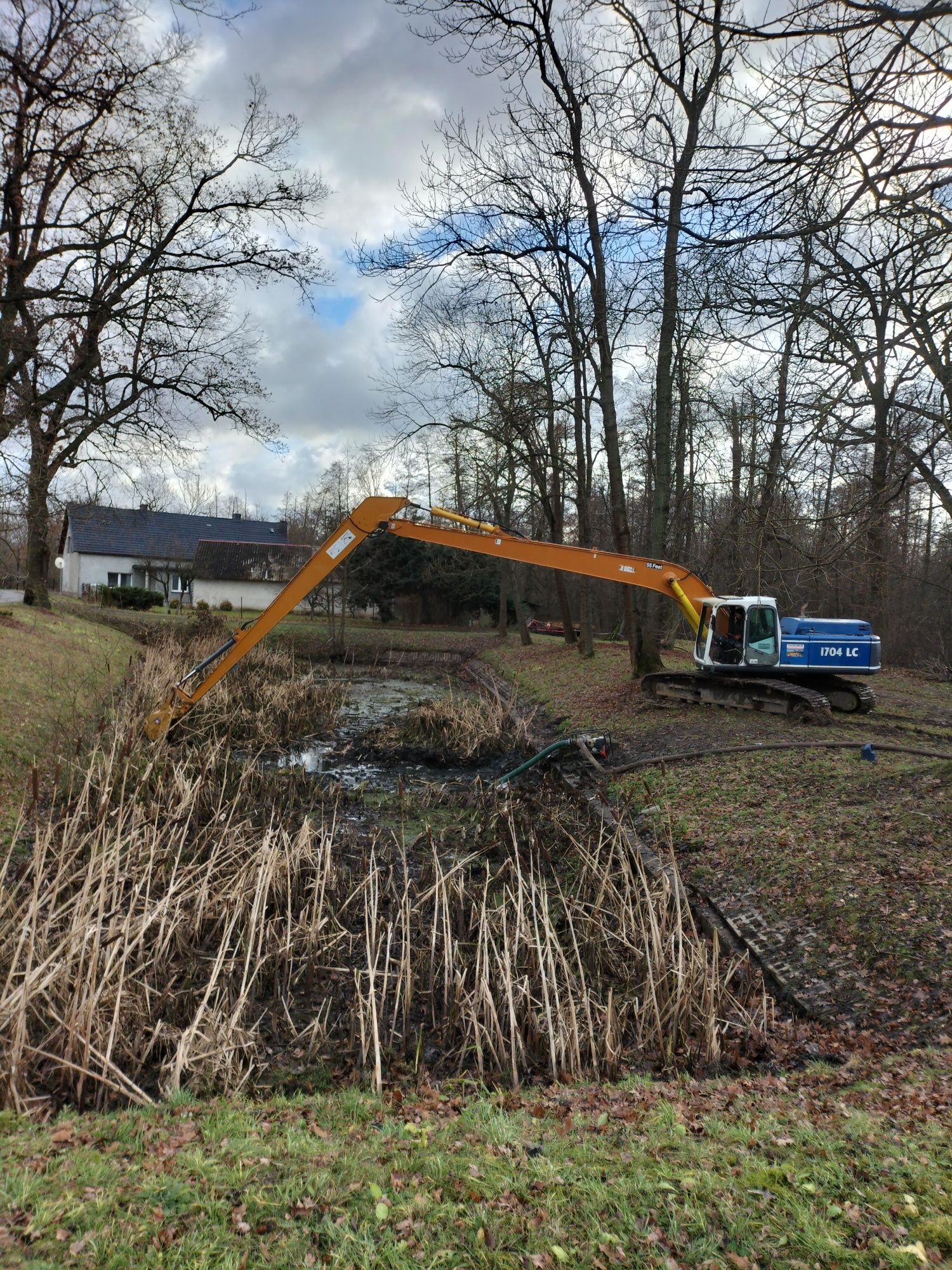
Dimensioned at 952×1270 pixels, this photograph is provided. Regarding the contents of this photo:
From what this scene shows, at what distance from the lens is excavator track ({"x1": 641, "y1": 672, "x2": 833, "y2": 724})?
428 inches

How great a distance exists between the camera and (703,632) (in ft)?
38.1

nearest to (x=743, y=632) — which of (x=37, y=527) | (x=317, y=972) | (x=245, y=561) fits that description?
(x=317, y=972)

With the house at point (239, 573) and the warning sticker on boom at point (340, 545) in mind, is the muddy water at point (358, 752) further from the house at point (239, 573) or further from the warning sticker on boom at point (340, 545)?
the house at point (239, 573)

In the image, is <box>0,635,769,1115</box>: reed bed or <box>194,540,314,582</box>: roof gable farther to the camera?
<box>194,540,314,582</box>: roof gable

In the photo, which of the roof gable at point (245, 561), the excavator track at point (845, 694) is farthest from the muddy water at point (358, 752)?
the roof gable at point (245, 561)

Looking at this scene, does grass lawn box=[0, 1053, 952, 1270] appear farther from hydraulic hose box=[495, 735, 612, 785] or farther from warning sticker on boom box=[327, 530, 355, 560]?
warning sticker on boom box=[327, 530, 355, 560]

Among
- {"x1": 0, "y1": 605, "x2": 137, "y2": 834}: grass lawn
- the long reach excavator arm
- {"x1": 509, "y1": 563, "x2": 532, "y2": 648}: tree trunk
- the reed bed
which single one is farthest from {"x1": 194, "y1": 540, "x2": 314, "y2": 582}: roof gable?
the reed bed

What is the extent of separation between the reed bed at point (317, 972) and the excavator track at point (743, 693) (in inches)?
202

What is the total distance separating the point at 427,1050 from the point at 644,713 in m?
8.45

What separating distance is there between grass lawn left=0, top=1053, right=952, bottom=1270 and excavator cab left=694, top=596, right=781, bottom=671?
8187mm

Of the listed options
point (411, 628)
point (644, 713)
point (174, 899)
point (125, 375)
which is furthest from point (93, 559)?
point (174, 899)

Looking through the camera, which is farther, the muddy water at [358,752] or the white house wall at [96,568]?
the white house wall at [96,568]

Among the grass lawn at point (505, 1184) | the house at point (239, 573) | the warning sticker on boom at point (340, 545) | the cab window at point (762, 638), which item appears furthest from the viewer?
the house at point (239, 573)

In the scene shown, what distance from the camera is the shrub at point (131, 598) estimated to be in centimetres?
3453
